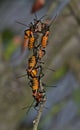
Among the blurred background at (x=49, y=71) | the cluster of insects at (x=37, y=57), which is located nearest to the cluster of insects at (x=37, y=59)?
the cluster of insects at (x=37, y=57)

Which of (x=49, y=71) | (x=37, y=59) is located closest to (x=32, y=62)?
(x=37, y=59)

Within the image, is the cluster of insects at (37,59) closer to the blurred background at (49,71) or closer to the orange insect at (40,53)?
the orange insect at (40,53)

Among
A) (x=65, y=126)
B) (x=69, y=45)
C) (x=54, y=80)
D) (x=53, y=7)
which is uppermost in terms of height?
(x=53, y=7)

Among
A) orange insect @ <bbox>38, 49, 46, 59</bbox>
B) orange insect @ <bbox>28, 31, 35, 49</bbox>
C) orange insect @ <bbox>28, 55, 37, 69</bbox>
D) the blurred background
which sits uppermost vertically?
orange insect @ <bbox>28, 31, 35, 49</bbox>

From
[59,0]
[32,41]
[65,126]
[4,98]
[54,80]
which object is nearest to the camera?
[32,41]

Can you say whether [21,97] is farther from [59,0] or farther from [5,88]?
[59,0]

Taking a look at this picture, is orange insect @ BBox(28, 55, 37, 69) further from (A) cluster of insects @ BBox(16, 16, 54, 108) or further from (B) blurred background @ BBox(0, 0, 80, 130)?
(B) blurred background @ BBox(0, 0, 80, 130)

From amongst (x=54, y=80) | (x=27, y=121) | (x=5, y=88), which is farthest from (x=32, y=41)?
(x=27, y=121)

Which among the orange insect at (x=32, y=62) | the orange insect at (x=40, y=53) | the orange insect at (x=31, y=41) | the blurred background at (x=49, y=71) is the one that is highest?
the orange insect at (x=31, y=41)

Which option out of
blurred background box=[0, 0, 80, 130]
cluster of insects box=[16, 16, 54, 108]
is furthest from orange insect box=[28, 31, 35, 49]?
blurred background box=[0, 0, 80, 130]
